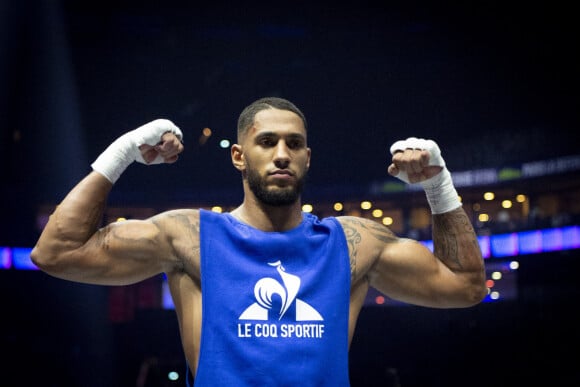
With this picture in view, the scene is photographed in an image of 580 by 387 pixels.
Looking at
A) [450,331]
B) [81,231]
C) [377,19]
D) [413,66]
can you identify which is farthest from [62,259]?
[450,331]

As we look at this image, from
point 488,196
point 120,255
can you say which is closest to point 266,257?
point 120,255

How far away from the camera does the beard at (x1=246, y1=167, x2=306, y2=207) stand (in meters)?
2.22

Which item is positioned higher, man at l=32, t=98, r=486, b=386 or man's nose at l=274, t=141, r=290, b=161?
man's nose at l=274, t=141, r=290, b=161

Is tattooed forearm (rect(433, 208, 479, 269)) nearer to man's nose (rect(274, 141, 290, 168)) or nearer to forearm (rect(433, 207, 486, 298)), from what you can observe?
forearm (rect(433, 207, 486, 298))

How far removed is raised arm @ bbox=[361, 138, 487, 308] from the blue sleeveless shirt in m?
0.17

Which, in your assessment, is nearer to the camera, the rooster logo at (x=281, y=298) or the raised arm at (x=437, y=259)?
the rooster logo at (x=281, y=298)

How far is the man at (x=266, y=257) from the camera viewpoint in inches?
82.2

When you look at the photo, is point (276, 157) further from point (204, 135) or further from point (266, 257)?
point (204, 135)

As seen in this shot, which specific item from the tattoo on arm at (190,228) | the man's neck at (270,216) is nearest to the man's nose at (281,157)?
the man's neck at (270,216)

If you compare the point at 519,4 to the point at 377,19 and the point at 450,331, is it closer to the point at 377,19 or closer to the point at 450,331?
the point at 377,19

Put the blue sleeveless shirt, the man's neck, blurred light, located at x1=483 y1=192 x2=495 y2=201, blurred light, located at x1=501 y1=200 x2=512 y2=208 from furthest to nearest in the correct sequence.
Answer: blurred light, located at x1=501 y1=200 x2=512 y2=208 < blurred light, located at x1=483 y1=192 x2=495 y2=201 < the man's neck < the blue sleeveless shirt

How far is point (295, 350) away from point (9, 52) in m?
4.66

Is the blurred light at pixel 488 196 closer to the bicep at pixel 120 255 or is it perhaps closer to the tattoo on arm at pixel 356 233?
the tattoo on arm at pixel 356 233

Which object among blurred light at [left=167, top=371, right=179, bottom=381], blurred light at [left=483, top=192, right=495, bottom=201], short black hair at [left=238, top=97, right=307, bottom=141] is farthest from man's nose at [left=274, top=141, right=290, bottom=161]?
blurred light at [left=483, top=192, right=495, bottom=201]
